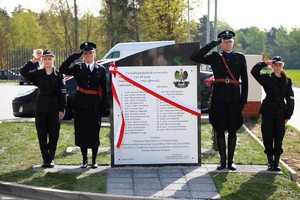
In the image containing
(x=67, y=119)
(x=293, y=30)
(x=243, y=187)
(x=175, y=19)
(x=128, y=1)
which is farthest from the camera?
(x=293, y=30)

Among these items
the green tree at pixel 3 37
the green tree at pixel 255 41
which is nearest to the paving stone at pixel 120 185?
the green tree at pixel 3 37

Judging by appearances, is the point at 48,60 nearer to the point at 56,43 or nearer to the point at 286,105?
the point at 286,105

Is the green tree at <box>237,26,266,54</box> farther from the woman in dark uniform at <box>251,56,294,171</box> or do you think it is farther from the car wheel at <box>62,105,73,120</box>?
the woman in dark uniform at <box>251,56,294,171</box>

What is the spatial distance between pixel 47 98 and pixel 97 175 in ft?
4.84

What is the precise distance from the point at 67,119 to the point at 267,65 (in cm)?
710

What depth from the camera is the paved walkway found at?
21.0ft

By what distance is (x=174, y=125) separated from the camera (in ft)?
26.1

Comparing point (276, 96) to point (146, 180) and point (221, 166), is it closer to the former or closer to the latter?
point (221, 166)

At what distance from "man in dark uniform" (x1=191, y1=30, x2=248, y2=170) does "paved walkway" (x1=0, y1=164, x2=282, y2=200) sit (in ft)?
2.29

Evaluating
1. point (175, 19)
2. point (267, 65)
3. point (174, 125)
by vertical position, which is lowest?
point (174, 125)

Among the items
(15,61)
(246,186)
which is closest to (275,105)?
(246,186)

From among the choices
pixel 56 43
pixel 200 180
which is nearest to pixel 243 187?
pixel 200 180

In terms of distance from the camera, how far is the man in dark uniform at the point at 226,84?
747cm

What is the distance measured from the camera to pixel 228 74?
7.48 m
